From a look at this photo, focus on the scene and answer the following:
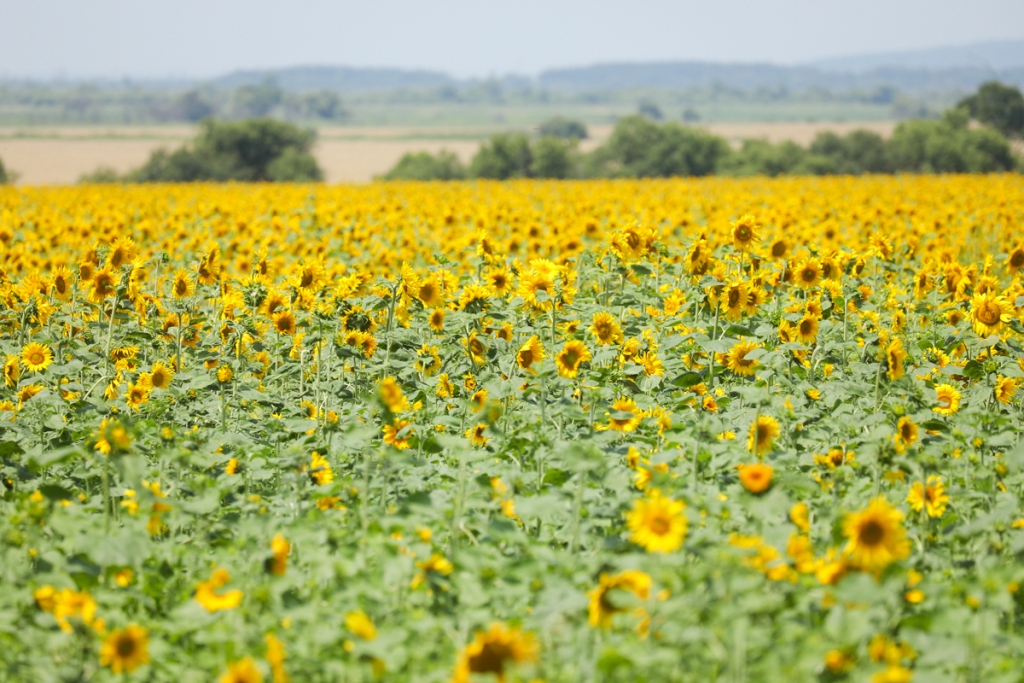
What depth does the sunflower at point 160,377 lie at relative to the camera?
16.6 feet

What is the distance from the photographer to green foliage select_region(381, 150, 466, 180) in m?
34.3

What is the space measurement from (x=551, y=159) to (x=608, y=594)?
1233 inches

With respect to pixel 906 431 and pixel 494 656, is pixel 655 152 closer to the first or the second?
pixel 906 431

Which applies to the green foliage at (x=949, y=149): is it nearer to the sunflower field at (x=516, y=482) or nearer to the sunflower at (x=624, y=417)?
the sunflower field at (x=516, y=482)

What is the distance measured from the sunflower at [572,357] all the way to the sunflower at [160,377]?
7.01ft

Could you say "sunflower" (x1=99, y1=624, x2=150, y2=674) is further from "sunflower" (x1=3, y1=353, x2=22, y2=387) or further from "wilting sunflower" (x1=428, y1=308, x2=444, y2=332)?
"wilting sunflower" (x1=428, y1=308, x2=444, y2=332)

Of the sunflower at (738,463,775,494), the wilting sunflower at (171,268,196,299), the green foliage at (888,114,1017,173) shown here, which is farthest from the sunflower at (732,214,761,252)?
the green foliage at (888,114,1017,173)

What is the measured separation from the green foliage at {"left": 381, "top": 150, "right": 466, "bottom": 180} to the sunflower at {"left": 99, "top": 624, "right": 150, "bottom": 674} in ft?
104

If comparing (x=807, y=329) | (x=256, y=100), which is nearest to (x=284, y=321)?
(x=807, y=329)

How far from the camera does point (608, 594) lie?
2.62 metres

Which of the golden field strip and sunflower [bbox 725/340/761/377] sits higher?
the golden field strip

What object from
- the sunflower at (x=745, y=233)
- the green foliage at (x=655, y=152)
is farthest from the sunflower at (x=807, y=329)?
the green foliage at (x=655, y=152)

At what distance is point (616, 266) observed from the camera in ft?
22.0

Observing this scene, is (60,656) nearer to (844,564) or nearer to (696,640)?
(696,640)
